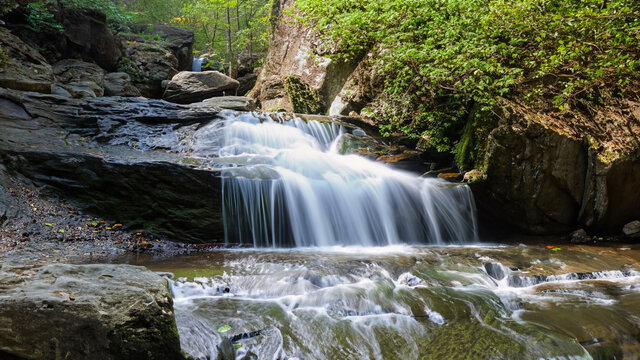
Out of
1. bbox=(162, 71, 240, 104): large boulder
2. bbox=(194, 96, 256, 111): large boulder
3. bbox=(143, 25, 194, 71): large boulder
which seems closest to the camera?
bbox=(194, 96, 256, 111): large boulder

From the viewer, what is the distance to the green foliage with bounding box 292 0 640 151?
6297 mm

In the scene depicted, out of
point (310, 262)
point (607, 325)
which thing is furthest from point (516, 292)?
point (310, 262)

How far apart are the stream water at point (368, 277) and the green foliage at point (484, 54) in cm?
184

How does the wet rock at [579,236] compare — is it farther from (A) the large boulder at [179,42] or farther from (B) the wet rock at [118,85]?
(A) the large boulder at [179,42]

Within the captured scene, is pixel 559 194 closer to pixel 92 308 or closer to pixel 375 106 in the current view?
pixel 375 106

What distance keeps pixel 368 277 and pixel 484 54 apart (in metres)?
5.41

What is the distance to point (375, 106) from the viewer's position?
987 centimetres

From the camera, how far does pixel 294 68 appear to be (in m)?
13.8

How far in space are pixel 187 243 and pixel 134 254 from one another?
0.88 metres

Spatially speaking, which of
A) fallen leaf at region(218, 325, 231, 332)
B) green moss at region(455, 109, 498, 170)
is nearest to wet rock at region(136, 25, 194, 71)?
green moss at region(455, 109, 498, 170)

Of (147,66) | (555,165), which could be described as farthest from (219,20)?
(555,165)

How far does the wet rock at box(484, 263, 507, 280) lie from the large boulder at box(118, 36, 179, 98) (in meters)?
14.8

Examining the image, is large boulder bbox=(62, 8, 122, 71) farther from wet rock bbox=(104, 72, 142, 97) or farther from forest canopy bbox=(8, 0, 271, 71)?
wet rock bbox=(104, 72, 142, 97)

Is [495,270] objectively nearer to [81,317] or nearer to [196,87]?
[81,317]
